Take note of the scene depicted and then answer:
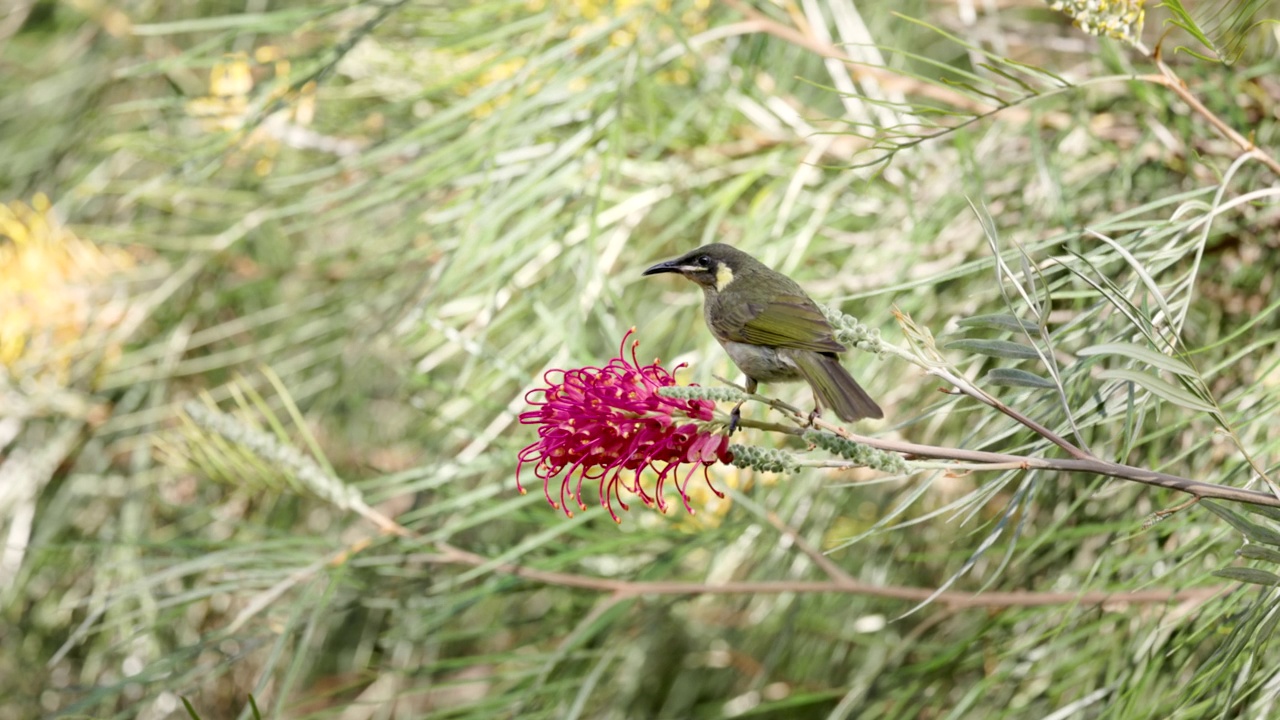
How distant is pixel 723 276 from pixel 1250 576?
21.2 inches

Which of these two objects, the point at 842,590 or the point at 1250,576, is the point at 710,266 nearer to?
the point at 842,590

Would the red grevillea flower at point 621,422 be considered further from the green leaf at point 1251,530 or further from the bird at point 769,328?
the green leaf at point 1251,530

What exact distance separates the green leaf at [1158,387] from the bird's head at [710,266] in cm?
46

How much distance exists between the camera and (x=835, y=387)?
2.75 ft

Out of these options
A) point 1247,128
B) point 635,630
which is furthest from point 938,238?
point 635,630

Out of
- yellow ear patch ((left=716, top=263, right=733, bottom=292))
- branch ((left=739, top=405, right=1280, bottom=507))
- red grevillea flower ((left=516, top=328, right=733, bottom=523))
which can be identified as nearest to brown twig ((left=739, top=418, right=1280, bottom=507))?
branch ((left=739, top=405, right=1280, bottom=507))

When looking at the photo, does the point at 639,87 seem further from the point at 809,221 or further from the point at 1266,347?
the point at 1266,347

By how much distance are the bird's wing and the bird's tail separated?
1 centimetres

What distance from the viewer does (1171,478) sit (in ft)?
2.03

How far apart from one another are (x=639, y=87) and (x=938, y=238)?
40 cm

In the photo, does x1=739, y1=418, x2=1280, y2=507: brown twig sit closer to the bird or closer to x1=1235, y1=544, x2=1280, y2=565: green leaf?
x1=1235, y1=544, x2=1280, y2=565: green leaf

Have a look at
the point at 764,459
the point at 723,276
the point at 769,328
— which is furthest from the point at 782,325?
the point at 764,459

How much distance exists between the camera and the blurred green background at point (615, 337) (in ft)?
3.19

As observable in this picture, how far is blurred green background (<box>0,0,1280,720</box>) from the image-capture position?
97 centimetres
